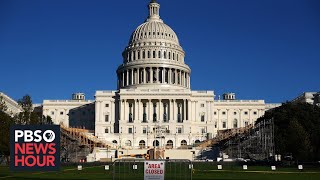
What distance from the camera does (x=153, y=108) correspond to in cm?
17525

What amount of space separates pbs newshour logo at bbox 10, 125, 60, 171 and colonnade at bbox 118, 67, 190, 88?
157 m

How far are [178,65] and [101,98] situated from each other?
105 ft

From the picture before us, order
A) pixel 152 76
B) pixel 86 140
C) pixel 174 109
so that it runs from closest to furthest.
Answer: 1. pixel 86 140
2. pixel 174 109
3. pixel 152 76

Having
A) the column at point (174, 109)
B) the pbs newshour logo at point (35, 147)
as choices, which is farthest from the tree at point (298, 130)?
the pbs newshour logo at point (35, 147)

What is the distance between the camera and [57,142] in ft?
104

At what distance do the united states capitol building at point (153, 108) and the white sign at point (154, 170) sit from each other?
115 meters

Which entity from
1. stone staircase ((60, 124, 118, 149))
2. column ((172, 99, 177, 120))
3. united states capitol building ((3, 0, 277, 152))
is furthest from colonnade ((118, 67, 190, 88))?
stone staircase ((60, 124, 118, 149))

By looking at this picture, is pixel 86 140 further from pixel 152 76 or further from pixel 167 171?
pixel 167 171

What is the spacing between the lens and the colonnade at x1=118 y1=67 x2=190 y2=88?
626 ft

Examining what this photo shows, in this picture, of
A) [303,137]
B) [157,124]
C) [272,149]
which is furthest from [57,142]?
[157,124]

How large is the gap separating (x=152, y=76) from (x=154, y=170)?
507 ft

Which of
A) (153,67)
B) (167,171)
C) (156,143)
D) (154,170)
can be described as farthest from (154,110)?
(154,170)

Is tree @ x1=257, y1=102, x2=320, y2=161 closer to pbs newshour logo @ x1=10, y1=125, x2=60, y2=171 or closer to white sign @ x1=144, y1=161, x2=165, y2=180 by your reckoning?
white sign @ x1=144, y1=161, x2=165, y2=180

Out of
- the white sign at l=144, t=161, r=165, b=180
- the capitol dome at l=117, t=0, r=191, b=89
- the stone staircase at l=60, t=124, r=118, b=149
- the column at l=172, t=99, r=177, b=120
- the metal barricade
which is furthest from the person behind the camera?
the capitol dome at l=117, t=0, r=191, b=89
